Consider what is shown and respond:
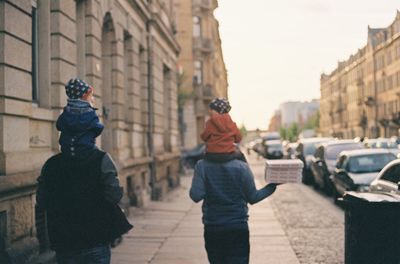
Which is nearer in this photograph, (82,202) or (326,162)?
(82,202)

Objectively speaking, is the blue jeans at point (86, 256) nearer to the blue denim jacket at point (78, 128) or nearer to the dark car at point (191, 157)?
the blue denim jacket at point (78, 128)

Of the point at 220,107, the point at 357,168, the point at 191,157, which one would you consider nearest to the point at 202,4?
the point at 191,157

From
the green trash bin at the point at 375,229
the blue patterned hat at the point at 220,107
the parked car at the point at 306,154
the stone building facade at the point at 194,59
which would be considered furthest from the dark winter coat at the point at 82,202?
the stone building facade at the point at 194,59

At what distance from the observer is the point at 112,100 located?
14.0 metres

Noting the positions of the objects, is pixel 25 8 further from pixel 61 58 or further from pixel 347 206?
pixel 347 206

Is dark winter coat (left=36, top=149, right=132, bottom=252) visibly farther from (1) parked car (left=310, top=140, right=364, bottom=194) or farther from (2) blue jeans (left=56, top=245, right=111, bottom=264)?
(1) parked car (left=310, top=140, right=364, bottom=194)

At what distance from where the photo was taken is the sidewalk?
8891 mm

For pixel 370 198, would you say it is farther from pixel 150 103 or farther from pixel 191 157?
pixel 191 157

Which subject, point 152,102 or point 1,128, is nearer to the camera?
point 1,128

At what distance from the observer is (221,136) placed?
4801 mm

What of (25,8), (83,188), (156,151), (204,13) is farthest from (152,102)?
(204,13)

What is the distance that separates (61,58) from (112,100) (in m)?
4.62

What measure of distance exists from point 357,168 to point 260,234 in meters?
4.93

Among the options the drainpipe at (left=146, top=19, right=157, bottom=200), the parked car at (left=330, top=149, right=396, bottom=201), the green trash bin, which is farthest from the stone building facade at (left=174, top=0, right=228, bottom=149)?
the green trash bin
